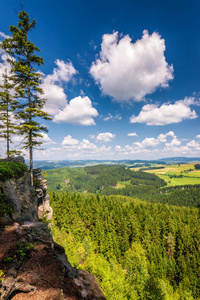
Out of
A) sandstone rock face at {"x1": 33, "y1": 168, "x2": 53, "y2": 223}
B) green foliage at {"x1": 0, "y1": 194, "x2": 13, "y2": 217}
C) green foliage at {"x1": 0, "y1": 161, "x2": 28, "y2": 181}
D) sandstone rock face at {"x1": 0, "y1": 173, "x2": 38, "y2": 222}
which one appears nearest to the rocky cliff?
green foliage at {"x1": 0, "y1": 194, "x2": 13, "y2": 217}

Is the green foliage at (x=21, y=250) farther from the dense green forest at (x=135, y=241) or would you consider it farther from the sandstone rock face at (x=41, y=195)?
the dense green forest at (x=135, y=241)

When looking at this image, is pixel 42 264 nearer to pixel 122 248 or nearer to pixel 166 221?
pixel 122 248

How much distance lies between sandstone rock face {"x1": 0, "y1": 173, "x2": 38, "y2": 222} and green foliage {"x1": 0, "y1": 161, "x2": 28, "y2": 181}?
0.54 meters

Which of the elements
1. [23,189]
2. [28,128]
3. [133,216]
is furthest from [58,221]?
[28,128]

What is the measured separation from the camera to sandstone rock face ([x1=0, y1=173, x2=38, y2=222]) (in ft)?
45.0

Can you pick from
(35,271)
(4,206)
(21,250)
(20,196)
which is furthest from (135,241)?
(21,250)

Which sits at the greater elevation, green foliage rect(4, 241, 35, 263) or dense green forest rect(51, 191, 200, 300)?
green foliage rect(4, 241, 35, 263)

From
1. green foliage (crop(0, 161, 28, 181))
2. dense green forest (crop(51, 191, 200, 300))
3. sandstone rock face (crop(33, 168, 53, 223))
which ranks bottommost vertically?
dense green forest (crop(51, 191, 200, 300))

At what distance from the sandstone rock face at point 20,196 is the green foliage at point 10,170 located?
54 cm

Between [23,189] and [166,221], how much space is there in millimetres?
58838

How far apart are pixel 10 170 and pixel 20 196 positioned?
370 cm

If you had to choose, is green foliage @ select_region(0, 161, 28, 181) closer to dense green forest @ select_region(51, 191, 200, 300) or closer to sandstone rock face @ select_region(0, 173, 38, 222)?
sandstone rock face @ select_region(0, 173, 38, 222)

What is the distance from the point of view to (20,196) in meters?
16.9

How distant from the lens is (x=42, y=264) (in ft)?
24.8
